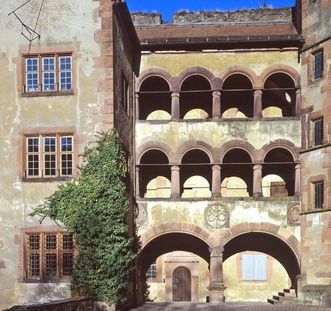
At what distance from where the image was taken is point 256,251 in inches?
1105

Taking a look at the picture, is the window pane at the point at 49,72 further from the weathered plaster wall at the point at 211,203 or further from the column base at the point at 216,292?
the column base at the point at 216,292

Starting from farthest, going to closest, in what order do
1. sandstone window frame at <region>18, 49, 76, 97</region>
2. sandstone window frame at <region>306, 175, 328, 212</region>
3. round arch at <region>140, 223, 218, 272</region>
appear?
round arch at <region>140, 223, 218, 272</region> → sandstone window frame at <region>306, 175, 328, 212</region> → sandstone window frame at <region>18, 49, 76, 97</region>

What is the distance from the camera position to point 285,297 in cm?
2594

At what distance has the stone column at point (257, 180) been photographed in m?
25.9

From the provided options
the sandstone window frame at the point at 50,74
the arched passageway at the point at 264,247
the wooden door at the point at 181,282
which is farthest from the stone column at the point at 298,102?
the sandstone window frame at the point at 50,74

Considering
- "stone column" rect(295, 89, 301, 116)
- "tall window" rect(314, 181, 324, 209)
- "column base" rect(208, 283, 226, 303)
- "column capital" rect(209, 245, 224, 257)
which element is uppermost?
"stone column" rect(295, 89, 301, 116)

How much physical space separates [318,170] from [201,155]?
18.7ft

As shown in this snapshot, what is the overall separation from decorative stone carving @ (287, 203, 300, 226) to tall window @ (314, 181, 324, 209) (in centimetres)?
84

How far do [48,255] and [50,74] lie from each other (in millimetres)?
6190

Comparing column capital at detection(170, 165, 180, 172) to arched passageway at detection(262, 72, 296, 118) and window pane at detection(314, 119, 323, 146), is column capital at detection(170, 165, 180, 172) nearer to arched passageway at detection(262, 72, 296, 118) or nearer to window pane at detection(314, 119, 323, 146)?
arched passageway at detection(262, 72, 296, 118)

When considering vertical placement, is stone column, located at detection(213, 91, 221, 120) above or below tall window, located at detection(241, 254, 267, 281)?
above

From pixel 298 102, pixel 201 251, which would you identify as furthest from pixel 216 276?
pixel 298 102

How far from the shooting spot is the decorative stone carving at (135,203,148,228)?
25.7 metres

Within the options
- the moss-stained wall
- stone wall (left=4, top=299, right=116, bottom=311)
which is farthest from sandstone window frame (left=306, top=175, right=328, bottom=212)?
stone wall (left=4, top=299, right=116, bottom=311)
